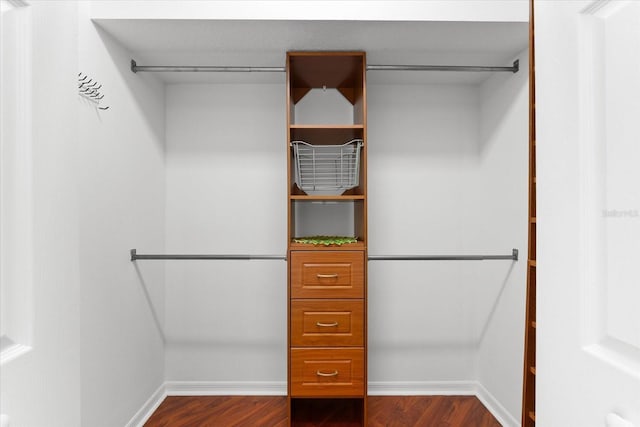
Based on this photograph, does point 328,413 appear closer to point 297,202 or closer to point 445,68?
point 297,202

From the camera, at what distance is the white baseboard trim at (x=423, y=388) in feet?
8.82

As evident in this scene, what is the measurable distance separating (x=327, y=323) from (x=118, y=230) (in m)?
1.14

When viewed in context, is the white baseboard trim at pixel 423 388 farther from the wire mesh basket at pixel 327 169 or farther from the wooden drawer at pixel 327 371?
the wire mesh basket at pixel 327 169

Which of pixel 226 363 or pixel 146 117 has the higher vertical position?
pixel 146 117

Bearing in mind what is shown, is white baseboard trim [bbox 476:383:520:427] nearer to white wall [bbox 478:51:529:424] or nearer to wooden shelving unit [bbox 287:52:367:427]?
white wall [bbox 478:51:529:424]

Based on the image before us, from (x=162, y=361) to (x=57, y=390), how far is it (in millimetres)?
2176

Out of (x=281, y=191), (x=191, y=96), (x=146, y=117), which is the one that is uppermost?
(x=191, y=96)

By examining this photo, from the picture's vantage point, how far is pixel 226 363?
8.89 ft

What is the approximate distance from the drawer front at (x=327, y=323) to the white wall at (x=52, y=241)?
4.80 feet
